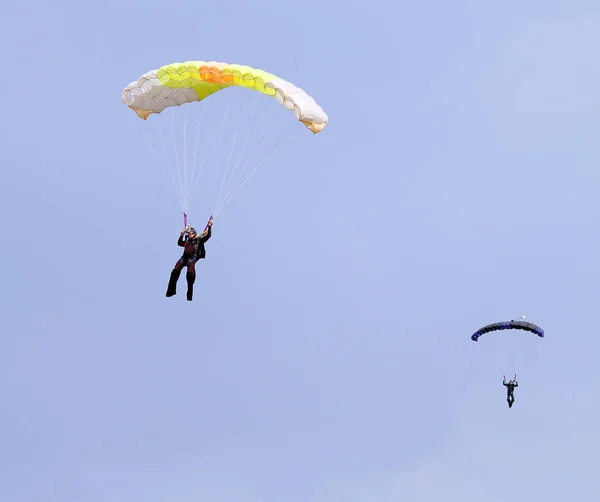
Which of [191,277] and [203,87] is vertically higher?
[203,87]

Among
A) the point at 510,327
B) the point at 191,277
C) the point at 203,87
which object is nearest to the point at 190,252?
the point at 191,277

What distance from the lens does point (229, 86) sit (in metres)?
57.8

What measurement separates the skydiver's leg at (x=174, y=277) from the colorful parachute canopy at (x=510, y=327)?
38.6ft

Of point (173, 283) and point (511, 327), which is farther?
point (511, 327)

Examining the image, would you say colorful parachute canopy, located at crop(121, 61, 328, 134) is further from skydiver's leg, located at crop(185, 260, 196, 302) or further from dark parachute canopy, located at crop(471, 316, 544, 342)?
dark parachute canopy, located at crop(471, 316, 544, 342)

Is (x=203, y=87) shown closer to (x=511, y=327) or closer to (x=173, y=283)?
→ (x=173, y=283)

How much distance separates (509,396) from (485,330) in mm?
3814

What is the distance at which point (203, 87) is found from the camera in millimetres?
59250

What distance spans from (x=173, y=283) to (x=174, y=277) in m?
0.18

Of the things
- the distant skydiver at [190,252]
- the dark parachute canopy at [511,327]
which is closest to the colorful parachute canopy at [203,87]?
the distant skydiver at [190,252]

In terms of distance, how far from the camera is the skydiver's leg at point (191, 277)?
57188mm

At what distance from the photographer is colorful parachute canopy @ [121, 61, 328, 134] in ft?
184

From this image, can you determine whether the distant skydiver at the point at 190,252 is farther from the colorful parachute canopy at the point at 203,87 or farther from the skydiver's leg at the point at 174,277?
the colorful parachute canopy at the point at 203,87

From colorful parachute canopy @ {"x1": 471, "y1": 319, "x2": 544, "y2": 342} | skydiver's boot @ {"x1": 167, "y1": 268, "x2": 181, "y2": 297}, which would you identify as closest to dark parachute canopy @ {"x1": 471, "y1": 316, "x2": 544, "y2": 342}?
colorful parachute canopy @ {"x1": 471, "y1": 319, "x2": 544, "y2": 342}
